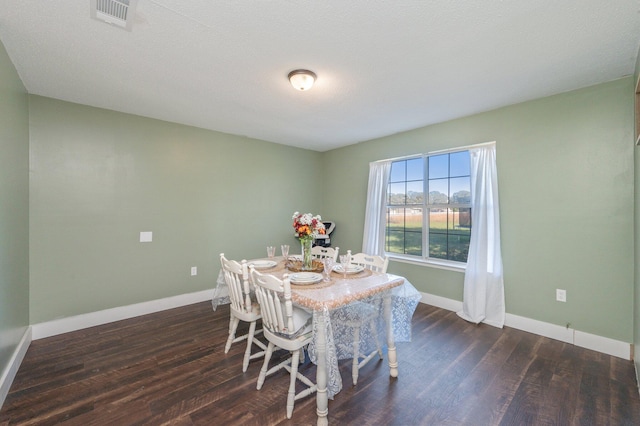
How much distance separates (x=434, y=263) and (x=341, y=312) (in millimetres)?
2214

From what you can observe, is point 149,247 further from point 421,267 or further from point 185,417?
point 421,267

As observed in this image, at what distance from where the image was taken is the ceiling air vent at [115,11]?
1.59 meters

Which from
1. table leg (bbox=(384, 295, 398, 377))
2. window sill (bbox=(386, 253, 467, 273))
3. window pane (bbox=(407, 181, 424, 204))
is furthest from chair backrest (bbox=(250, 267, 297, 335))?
window pane (bbox=(407, 181, 424, 204))

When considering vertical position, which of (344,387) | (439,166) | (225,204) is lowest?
(344,387)

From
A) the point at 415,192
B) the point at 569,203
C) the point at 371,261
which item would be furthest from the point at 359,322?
the point at 415,192

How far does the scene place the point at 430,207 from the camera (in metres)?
3.96

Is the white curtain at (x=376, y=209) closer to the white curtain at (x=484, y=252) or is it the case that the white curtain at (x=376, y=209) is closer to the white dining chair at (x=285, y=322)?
the white curtain at (x=484, y=252)

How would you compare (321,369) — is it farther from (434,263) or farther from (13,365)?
(434,263)

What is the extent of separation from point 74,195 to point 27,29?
1.75 metres

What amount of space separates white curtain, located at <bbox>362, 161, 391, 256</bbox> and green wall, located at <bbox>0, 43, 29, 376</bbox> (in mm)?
3959

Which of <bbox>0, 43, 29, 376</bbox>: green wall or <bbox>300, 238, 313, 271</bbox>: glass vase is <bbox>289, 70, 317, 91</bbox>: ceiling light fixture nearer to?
<bbox>300, 238, 313, 271</bbox>: glass vase

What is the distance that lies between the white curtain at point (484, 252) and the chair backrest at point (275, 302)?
2.48 m

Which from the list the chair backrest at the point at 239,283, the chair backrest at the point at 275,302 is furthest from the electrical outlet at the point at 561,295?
the chair backrest at the point at 239,283

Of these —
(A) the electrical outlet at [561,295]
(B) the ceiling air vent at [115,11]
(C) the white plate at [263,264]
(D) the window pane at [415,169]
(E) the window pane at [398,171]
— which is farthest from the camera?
(E) the window pane at [398,171]
